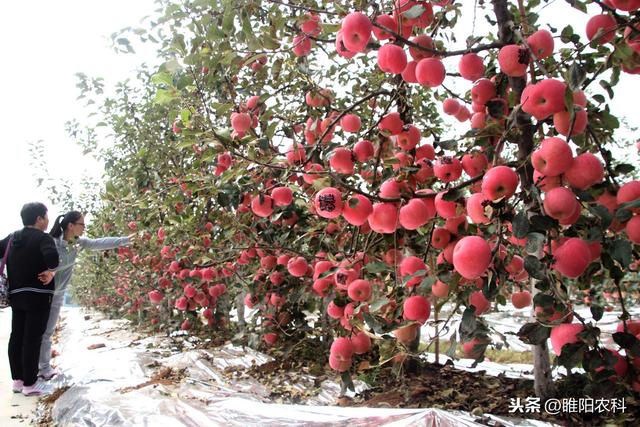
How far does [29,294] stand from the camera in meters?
2.92

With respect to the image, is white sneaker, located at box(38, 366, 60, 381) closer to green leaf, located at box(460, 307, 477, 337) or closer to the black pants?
the black pants

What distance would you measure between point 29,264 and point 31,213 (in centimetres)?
38

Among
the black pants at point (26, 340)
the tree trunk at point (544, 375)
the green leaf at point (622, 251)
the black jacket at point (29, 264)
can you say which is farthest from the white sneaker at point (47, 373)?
the green leaf at point (622, 251)

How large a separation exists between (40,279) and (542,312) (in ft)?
10.3

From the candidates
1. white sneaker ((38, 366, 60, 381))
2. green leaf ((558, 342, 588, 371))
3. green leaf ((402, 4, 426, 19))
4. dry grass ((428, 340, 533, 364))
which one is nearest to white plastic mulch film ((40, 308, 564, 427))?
white sneaker ((38, 366, 60, 381))

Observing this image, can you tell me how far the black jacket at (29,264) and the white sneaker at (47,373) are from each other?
607mm

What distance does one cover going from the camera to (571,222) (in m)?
0.80

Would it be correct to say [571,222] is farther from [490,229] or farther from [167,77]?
[167,77]

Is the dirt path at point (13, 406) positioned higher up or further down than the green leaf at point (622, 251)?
further down

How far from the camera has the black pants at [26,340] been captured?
2.89m

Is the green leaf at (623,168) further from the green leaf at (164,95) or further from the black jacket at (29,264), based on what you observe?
the black jacket at (29,264)

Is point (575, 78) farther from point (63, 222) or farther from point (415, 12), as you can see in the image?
point (63, 222)

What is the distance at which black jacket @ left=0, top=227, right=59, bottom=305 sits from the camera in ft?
9.57

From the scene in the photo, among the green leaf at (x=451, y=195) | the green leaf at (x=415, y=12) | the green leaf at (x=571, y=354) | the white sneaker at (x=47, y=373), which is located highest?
the green leaf at (x=415, y=12)
